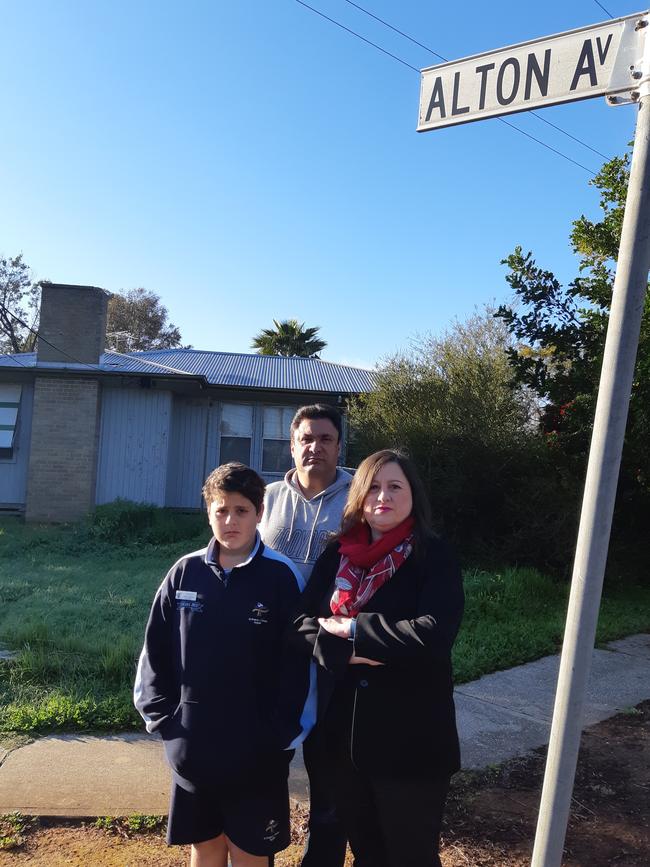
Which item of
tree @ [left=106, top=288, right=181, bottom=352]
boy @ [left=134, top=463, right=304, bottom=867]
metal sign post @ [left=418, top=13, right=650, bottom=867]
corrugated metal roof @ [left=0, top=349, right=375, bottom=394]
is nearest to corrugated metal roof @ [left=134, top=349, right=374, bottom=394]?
corrugated metal roof @ [left=0, top=349, right=375, bottom=394]

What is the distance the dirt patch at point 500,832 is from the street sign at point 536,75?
292 centimetres

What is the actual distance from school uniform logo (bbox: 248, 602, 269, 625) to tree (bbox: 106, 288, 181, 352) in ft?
138

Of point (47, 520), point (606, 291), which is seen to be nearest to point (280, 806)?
point (606, 291)

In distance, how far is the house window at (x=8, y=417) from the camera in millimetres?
15633

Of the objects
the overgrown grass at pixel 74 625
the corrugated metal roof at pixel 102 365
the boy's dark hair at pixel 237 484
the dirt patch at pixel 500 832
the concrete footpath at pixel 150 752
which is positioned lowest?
the overgrown grass at pixel 74 625

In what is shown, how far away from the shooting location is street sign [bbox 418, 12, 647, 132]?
2291mm

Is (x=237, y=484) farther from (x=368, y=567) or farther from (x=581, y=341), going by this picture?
(x=581, y=341)

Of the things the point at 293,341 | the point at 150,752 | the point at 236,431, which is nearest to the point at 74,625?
the point at 150,752

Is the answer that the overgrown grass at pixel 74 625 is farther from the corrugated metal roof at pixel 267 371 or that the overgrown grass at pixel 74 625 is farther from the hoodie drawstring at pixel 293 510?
the corrugated metal roof at pixel 267 371

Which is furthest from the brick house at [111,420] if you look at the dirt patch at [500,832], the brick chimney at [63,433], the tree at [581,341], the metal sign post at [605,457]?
the metal sign post at [605,457]

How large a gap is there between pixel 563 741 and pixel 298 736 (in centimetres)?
91

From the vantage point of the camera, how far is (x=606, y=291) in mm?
8375

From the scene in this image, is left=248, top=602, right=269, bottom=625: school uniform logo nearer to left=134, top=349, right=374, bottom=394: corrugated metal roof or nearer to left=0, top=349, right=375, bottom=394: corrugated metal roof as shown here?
left=0, top=349, right=375, bottom=394: corrugated metal roof

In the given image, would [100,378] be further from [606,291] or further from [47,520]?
[606,291]
